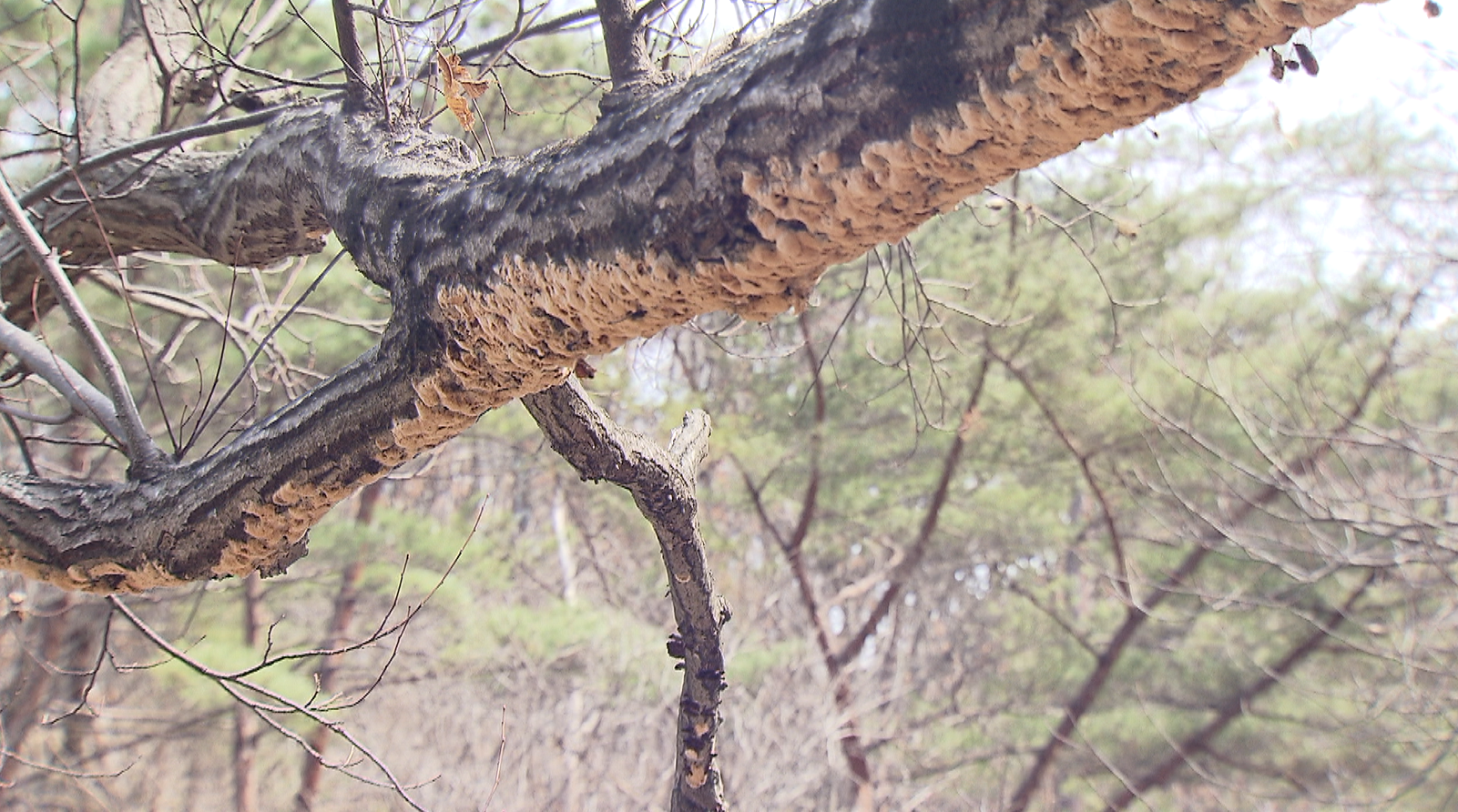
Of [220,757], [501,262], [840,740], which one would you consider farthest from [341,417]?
[220,757]

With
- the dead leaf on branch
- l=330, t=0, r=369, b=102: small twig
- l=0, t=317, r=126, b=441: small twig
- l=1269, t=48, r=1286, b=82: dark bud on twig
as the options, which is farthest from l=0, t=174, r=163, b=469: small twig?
l=1269, t=48, r=1286, b=82: dark bud on twig

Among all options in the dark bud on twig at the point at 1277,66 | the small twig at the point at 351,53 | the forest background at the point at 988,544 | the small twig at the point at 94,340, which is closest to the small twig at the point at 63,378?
the small twig at the point at 94,340

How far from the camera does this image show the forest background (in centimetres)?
528

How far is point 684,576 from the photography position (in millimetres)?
2039

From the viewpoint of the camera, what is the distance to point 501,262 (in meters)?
1.16

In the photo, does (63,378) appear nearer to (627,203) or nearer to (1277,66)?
(627,203)

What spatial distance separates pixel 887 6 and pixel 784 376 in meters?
5.82

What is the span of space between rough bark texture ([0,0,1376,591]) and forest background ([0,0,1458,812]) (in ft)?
9.34

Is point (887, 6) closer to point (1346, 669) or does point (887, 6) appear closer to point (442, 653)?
point (442, 653)

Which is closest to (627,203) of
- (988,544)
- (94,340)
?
(94,340)

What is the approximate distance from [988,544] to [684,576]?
5.36 metres

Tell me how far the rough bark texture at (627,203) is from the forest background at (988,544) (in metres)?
2.85

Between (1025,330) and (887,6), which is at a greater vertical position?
(1025,330)

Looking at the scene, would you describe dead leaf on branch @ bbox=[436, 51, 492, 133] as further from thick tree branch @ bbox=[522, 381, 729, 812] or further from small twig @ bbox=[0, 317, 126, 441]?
small twig @ bbox=[0, 317, 126, 441]
